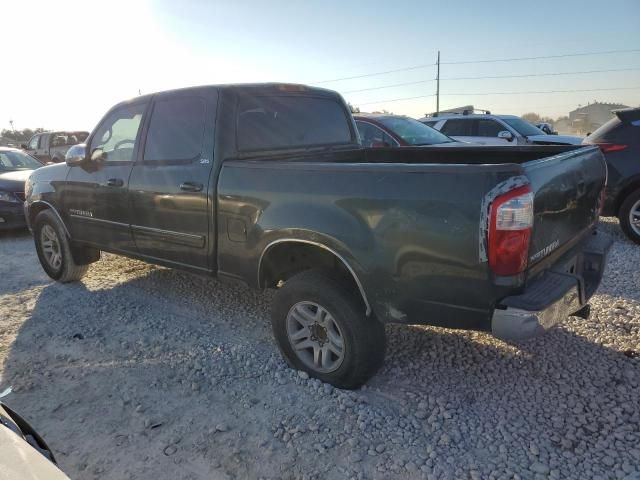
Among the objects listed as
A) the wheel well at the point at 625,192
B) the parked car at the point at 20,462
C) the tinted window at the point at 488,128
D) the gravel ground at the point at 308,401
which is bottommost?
the gravel ground at the point at 308,401

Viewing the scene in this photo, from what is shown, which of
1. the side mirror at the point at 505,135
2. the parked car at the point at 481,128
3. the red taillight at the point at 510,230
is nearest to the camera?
the red taillight at the point at 510,230

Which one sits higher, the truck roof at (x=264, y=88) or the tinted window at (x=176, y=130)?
the truck roof at (x=264, y=88)

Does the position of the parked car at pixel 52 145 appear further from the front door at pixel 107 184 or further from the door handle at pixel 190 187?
the door handle at pixel 190 187

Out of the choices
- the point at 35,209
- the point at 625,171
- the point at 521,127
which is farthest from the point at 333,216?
A: the point at 521,127

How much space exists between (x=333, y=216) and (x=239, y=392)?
4.32ft

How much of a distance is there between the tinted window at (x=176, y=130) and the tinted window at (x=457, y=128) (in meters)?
8.23

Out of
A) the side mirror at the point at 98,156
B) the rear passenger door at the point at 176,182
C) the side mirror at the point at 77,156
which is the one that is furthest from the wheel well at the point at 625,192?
the side mirror at the point at 77,156

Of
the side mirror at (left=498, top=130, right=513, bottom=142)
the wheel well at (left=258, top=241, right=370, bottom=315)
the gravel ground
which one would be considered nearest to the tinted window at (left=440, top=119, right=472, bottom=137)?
the side mirror at (left=498, top=130, right=513, bottom=142)

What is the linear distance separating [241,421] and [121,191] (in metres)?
2.43

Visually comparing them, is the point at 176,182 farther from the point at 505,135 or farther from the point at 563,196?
the point at 505,135

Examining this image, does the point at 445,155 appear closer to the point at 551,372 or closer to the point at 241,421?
the point at 551,372

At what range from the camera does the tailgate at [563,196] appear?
2.47m

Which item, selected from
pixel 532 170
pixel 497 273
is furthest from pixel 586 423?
pixel 532 170

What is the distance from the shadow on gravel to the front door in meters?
0.84
